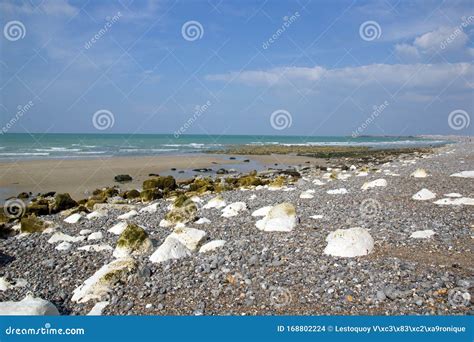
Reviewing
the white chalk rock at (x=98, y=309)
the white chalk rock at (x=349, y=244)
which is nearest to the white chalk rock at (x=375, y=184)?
the white chalk rock at (x=349, y=244)

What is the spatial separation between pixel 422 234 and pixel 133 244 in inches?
220

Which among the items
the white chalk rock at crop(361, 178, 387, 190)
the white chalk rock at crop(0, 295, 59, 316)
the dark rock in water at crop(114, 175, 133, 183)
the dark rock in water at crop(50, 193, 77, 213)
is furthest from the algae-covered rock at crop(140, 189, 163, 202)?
the white chalk rock at crop(0, 295, 59, 316)

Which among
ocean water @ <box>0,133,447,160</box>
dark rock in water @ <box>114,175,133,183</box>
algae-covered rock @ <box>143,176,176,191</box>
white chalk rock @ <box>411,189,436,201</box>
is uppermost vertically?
white chalk rock @ <box>411,189,436,201</box>

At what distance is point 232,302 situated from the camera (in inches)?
212

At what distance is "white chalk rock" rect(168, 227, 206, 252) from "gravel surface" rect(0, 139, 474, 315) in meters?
0.35

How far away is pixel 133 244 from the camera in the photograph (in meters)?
8.13

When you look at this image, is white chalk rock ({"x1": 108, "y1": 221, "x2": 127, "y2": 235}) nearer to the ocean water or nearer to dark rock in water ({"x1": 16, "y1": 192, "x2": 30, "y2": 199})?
dark rock in water ({"x1": 16, "y1": 192, "x2": 30, "y2": 199})

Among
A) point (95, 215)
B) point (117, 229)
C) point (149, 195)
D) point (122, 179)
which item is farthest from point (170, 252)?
point (122, 179)

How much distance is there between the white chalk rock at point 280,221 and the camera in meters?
8.59

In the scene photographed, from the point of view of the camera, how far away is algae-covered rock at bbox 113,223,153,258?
26.4 feet

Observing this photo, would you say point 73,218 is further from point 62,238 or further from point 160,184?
point 160,184

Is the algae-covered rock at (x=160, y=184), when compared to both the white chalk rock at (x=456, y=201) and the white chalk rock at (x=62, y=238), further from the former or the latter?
the white chalk rock at (x=456, y=201)

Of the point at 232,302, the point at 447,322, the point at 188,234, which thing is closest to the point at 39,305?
the point at 232,302

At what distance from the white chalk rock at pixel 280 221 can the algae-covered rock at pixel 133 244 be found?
97.6 inches
